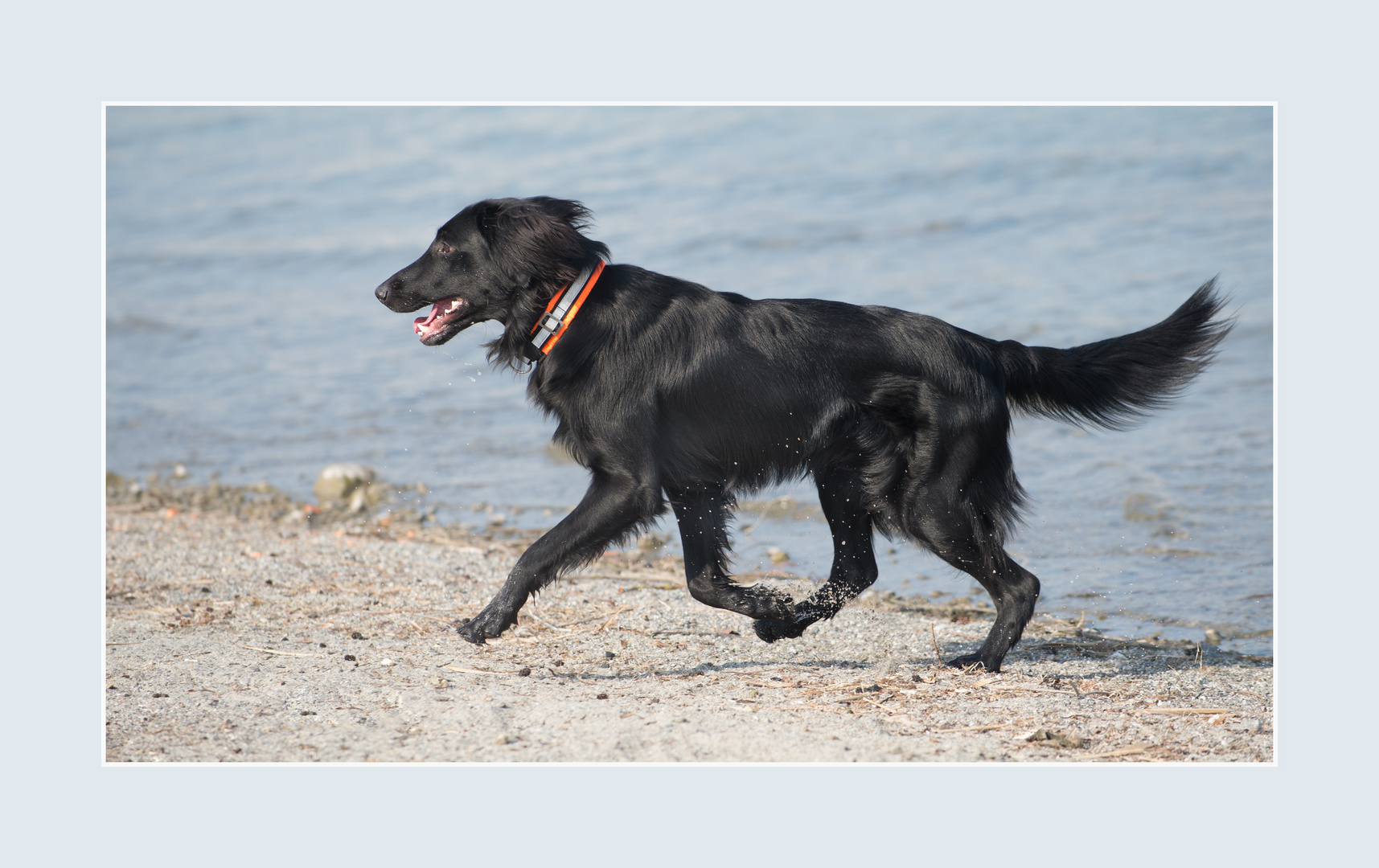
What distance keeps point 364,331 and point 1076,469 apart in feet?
24.4

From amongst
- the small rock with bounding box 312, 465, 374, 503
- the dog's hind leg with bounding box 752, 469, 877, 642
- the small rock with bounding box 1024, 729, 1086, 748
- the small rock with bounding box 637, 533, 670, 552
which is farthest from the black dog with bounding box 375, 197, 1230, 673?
the small rock with bounding box 312, 465, 374, 503

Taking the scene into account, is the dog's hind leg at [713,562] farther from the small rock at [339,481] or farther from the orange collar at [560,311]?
the small rock at [339,481]

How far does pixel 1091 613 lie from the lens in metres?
5.32

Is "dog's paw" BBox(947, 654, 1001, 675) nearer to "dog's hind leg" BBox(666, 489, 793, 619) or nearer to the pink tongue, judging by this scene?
"dog's hind leg" BBox(666, 489, 793, 619)

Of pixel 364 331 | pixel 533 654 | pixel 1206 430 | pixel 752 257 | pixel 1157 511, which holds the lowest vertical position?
pixel 533 654

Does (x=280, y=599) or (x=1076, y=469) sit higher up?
(x=1076, y=469)

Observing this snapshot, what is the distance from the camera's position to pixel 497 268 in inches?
171

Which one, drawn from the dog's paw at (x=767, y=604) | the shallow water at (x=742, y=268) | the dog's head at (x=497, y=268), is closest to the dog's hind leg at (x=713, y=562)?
the dog's paw at (x=767, y=604)

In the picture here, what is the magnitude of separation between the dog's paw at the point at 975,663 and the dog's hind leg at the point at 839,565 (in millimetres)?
560

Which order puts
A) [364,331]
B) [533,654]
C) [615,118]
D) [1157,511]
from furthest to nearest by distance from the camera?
[615,118] → [364,331] → [1157,511] → [533,654]

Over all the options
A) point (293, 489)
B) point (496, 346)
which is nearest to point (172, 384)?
point (293, 489)

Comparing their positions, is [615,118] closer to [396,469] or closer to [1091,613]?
[396,469]

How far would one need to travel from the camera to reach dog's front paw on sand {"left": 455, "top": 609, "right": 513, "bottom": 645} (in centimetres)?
422

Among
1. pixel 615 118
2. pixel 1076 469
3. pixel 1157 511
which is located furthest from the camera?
pixel 615 118
